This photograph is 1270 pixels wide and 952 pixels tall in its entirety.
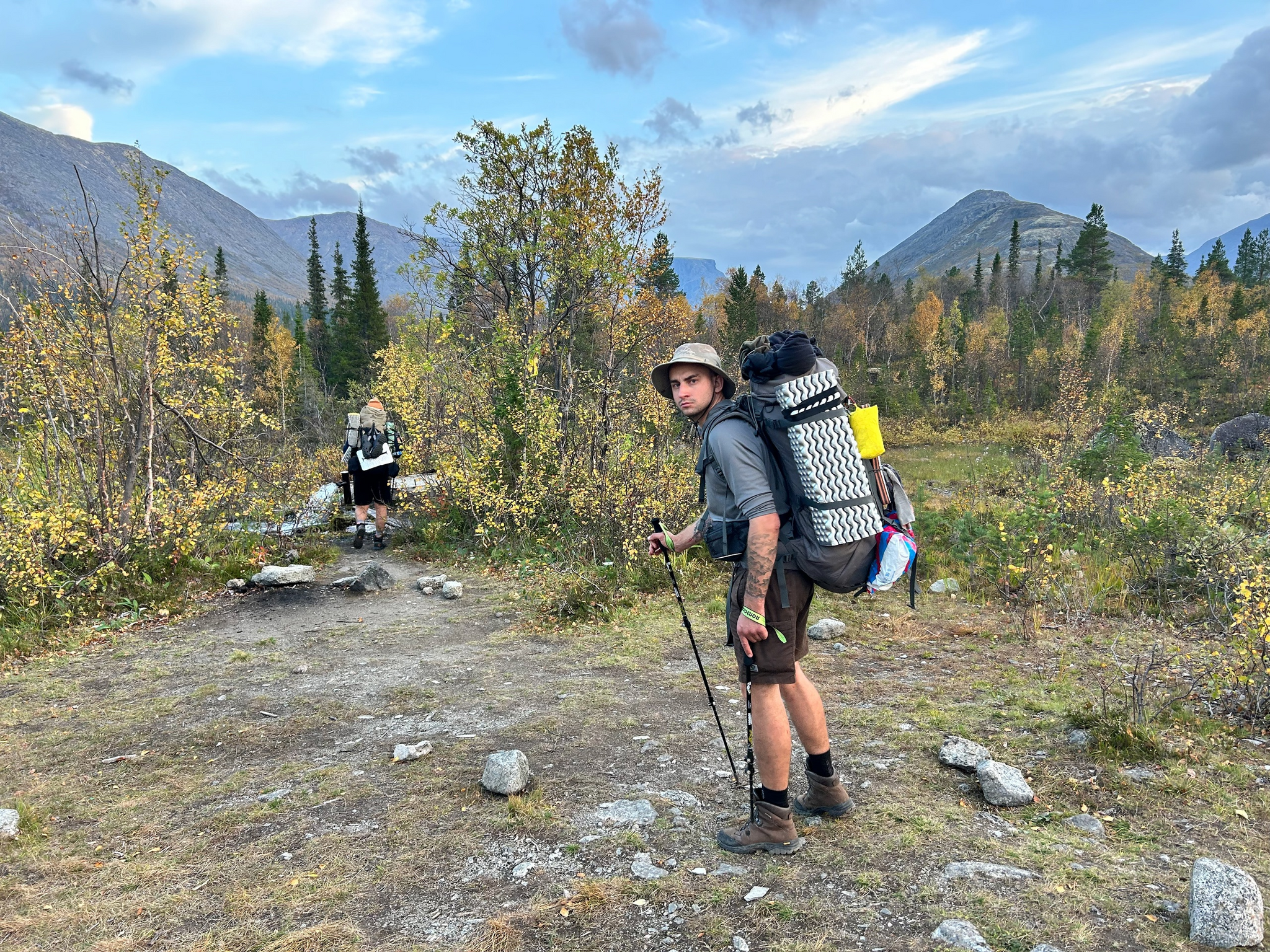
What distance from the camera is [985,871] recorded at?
273 cm

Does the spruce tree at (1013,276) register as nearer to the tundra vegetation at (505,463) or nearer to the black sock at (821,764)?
the tundra vegetation at (505,463)

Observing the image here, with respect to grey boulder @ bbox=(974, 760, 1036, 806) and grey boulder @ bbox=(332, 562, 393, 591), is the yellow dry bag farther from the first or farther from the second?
grey boulder @ bbox=(332, 562, 393, 591)

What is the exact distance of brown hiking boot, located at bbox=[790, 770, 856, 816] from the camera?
10.7ft

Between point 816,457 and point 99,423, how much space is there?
308 inches

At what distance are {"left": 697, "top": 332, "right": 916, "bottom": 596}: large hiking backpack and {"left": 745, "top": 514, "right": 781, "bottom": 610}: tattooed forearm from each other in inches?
4.5

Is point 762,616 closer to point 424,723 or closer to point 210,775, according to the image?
point 424,723

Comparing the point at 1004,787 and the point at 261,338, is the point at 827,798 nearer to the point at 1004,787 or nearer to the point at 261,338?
the point at 1004,787

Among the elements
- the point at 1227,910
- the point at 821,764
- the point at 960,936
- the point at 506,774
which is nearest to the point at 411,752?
the point at 506,774

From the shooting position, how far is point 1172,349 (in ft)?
121

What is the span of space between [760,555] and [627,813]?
157cm

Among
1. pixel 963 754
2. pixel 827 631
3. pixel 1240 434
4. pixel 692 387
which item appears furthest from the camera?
pixel 1240 434

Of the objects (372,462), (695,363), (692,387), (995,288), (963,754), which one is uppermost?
(995,288)

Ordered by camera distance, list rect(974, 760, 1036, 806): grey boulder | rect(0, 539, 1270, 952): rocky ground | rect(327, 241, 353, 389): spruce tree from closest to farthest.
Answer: rect(0, 539, 1270, 952): rocky ground → rect(974, 760, 1036, 806): grey boulder → rect(327, 241, 353, 389): spruce tree

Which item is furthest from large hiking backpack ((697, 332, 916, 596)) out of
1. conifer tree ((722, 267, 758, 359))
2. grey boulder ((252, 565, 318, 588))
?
conifer tree ((722, 267, 758, 359))
